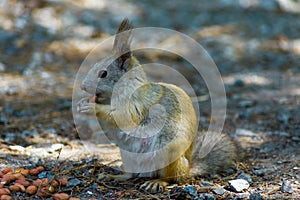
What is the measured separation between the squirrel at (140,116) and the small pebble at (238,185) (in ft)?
0.84

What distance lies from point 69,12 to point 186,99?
12.5 ft

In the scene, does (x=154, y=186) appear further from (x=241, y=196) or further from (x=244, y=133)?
(x=244, y=133)

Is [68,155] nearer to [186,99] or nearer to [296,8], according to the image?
[186,99]

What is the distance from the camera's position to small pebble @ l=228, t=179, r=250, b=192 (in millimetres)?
2533

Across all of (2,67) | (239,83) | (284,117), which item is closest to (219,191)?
(284,117)

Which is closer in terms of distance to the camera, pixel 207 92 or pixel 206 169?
pixel 206 169

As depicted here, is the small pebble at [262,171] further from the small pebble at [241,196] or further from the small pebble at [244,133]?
the small pebble at [244,133]

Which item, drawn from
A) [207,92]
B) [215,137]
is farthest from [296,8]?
[215,137]

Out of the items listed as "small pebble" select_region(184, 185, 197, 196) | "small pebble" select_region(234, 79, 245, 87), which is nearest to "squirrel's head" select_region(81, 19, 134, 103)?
"small pebble" select_region(184, 185, 197, 196)

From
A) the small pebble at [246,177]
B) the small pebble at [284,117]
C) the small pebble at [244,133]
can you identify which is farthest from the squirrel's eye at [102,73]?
the small pebble at [284,117]

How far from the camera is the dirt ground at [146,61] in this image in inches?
107

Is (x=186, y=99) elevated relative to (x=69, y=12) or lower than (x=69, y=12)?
lower

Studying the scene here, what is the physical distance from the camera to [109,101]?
2627mm

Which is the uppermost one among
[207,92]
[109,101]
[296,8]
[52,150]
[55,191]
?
[296,8]
